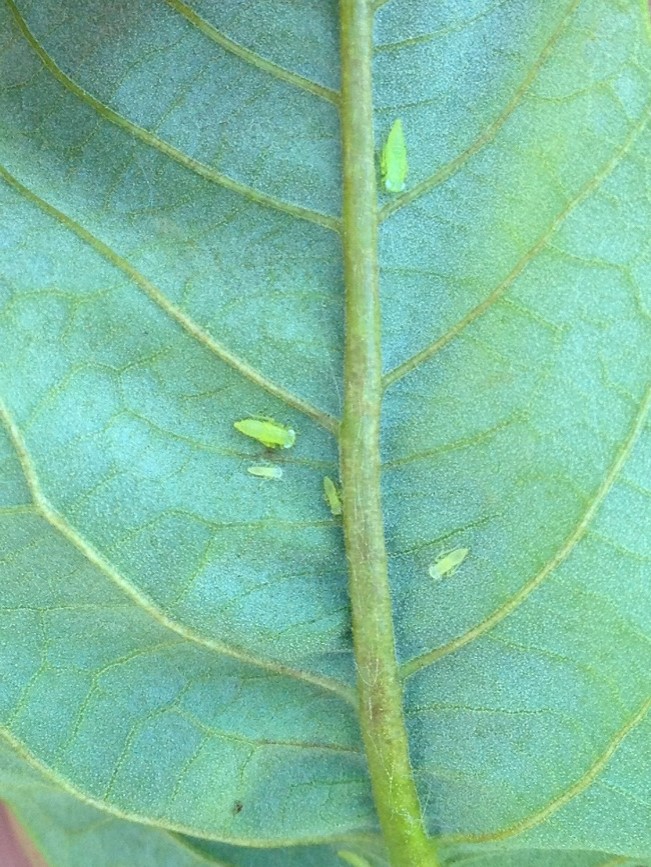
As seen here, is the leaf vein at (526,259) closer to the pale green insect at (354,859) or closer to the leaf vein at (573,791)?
the leaf vein at (573,791)

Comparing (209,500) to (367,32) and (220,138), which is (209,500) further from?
(367,32)

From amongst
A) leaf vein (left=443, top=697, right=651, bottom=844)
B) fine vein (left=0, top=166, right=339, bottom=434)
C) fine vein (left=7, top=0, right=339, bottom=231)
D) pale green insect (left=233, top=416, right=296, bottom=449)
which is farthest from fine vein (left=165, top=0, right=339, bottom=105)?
leaf vein (left=443, top=697, right=651, bottom=844)

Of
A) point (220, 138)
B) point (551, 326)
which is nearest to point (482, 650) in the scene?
point (551, 326)

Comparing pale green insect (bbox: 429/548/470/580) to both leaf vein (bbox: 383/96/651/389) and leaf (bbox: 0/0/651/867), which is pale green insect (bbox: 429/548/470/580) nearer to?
leaf (bbox: 0/0/651/867)

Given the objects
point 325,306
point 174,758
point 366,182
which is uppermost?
point 366,182

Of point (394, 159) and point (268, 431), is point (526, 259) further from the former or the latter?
point (268, 431)

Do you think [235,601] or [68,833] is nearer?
[235,601]

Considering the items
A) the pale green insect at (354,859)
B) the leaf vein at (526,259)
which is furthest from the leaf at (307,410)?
the pale green insect at (354,859)

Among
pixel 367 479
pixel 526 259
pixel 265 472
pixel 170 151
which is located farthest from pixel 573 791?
pixel 170 151
